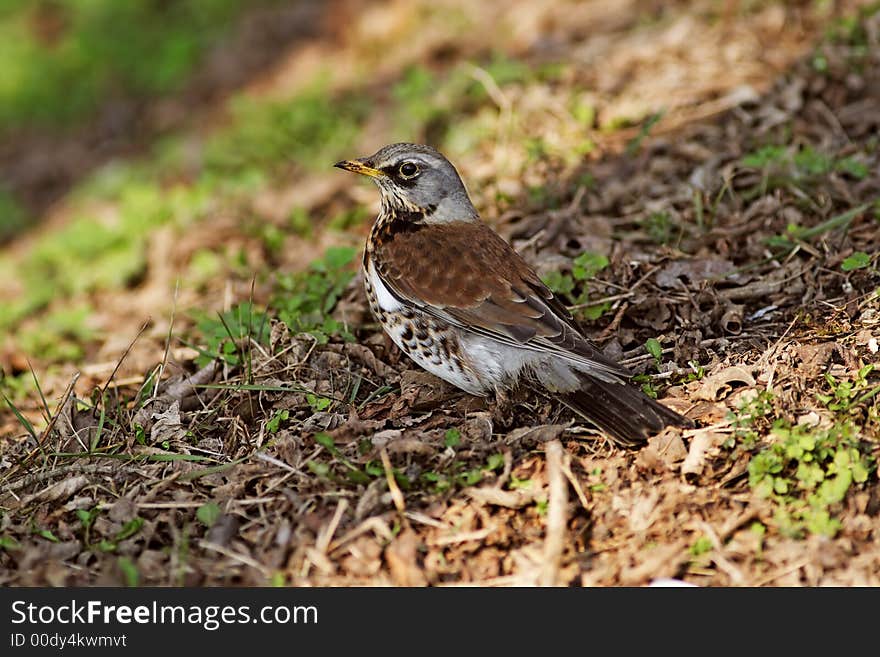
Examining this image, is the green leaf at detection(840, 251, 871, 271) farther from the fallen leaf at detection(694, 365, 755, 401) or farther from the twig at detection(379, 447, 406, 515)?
the twig at detection(379, 447, 406, 515)

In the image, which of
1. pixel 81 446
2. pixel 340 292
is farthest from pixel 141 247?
pixel 81 446

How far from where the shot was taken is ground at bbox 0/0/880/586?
4.03 meters

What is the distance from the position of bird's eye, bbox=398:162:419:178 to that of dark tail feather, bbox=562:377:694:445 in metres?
1.58

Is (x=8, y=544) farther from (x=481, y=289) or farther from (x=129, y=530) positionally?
(x=481, y=289)

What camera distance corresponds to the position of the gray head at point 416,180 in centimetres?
537

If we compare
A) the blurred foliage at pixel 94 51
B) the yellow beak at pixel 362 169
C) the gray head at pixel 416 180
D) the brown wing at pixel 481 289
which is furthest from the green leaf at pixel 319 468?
the blurred foliage at pixel 94 51

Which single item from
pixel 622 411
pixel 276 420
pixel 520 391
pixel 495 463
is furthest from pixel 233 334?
pixel 622 411

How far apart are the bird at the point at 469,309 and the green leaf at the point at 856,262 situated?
151 centimetres

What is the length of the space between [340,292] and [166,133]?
18.1 ft

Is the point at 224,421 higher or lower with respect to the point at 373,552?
higher

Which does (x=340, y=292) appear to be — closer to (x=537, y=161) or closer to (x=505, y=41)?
(x=537, y=161)

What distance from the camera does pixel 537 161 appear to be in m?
7.11

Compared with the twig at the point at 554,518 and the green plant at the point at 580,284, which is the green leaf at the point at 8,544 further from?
the green plant at the point at 580,284

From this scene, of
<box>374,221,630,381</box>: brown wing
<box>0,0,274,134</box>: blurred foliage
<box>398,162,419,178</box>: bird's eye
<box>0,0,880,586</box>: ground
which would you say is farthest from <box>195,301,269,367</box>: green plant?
<box>0,0,274,134</box>: blurred foliage
